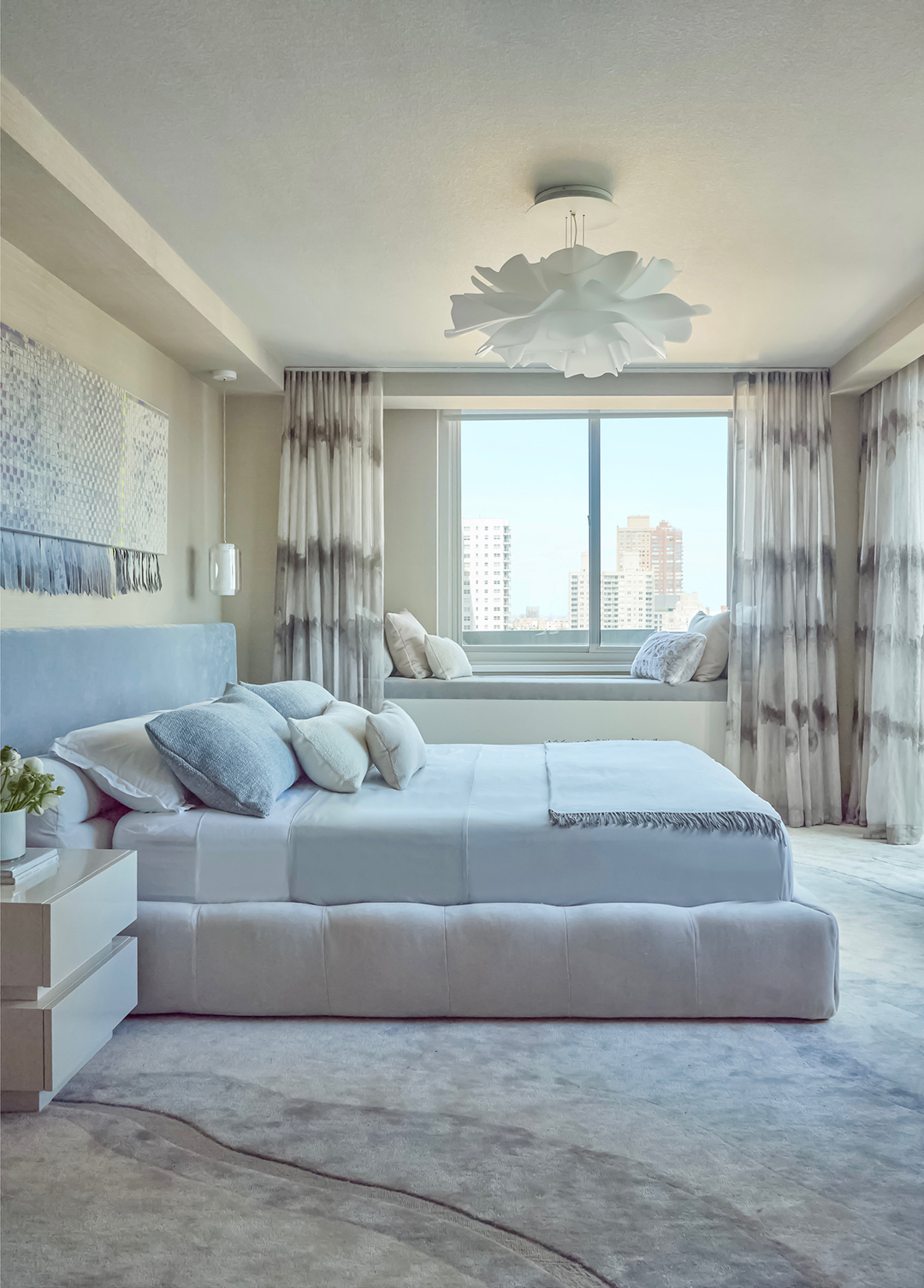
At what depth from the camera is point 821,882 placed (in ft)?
11.8

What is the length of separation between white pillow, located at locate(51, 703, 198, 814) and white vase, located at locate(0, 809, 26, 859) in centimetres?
48

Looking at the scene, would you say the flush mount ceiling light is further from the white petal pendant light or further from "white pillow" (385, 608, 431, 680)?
"white pillow" (385, 608, 431, 680)

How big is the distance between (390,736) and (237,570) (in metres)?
2.16

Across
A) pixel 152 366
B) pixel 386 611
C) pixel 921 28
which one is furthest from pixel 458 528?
pixel 921 28

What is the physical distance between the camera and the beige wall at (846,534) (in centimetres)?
503

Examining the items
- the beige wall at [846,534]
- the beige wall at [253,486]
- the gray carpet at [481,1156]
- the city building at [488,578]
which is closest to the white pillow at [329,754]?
the gray carpet at [481,1156]

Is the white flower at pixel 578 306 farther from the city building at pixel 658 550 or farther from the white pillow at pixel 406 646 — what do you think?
the city building at pixel 658 550

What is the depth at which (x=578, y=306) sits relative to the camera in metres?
2.68

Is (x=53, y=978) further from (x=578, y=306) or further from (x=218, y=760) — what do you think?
(x=578, y=306)

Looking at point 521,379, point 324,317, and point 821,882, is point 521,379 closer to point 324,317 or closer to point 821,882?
point 324,317

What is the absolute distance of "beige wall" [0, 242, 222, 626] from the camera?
2.86 m

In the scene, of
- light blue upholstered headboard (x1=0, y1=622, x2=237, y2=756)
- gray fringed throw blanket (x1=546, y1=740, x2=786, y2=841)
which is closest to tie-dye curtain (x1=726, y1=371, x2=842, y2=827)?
gray fringed throw blanket (x1=546, y1=740, x2=786, y2=841)

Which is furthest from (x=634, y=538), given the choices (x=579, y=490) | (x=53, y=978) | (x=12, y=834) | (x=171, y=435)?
(x=53, y=978)

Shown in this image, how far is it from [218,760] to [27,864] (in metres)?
0.62
